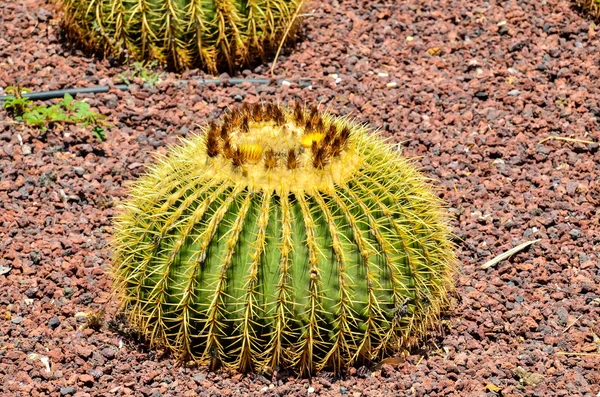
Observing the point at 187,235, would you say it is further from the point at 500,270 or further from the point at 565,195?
the point at 565,195

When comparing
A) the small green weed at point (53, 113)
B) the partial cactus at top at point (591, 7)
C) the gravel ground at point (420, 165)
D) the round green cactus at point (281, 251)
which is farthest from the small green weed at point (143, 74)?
the partial cactus at top at point (591, 7)

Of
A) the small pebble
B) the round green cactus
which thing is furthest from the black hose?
the round green cactus

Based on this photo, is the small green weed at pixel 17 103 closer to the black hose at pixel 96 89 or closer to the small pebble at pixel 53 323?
the black hose at pixel 96 89

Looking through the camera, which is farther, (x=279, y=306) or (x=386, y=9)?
(x=386, y=9)

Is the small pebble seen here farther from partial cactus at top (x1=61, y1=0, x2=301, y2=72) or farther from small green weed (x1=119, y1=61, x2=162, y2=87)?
partial cactus at top (x1=61, y1=0, x2=301, y2=72)

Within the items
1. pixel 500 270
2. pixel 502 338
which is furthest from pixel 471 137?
pixel 502 338

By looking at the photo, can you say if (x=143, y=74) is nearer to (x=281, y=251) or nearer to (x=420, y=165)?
(x=420, y=165)
